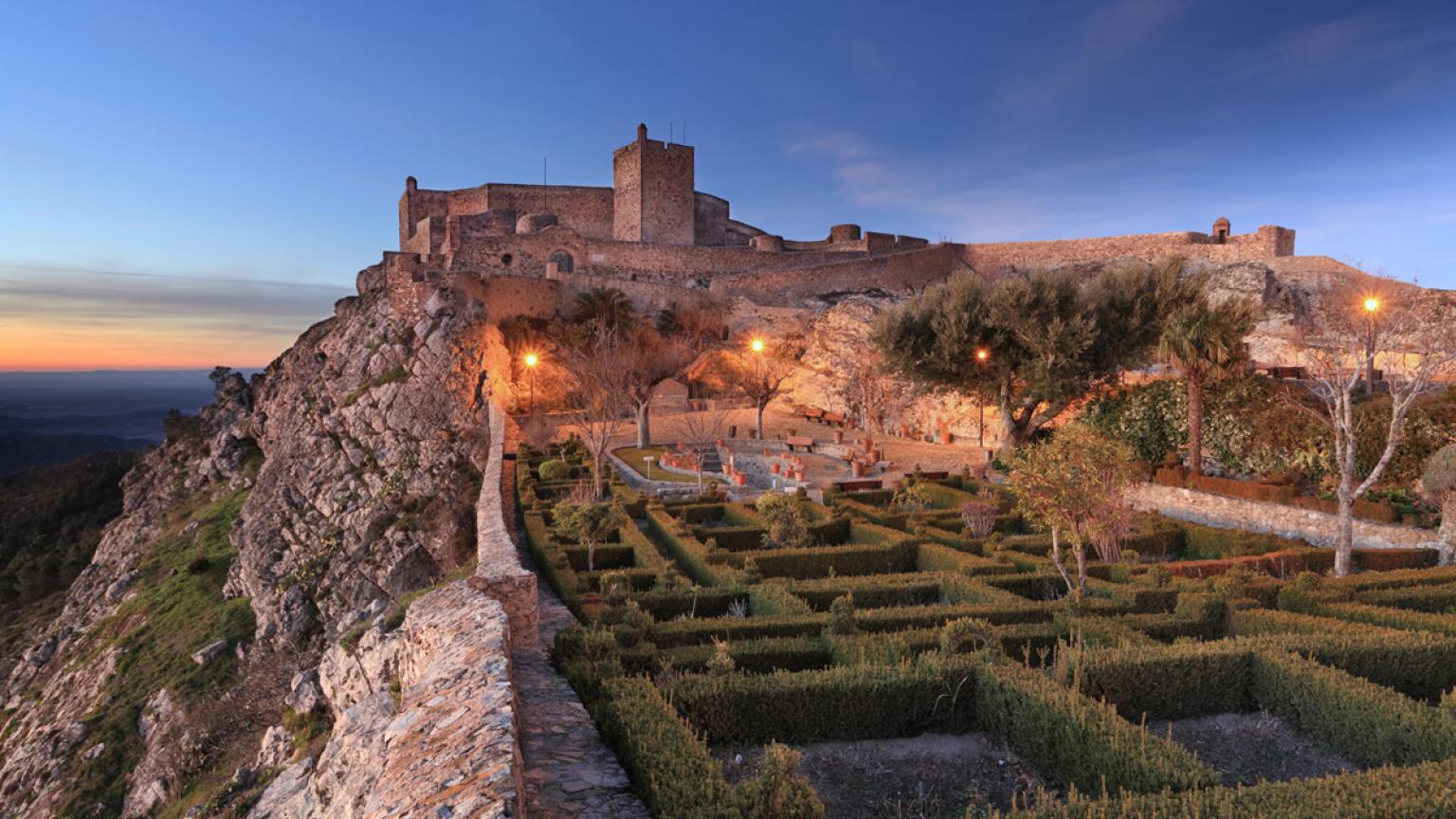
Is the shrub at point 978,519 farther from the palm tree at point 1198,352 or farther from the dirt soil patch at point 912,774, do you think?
the dirt soil patch at point 912,774

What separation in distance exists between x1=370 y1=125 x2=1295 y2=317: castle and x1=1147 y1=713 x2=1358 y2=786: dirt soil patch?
118ft

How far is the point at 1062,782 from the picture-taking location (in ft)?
20.3

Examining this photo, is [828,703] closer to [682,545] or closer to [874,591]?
[874,591]

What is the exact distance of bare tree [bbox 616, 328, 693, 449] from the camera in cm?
3041

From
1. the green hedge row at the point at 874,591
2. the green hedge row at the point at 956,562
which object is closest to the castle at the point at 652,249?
the green hedge row at the point at 956,562

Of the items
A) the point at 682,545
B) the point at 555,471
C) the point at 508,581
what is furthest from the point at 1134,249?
the point at 508,581

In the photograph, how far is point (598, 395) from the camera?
25.1m

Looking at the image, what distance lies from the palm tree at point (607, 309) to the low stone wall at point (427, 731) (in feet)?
97.2

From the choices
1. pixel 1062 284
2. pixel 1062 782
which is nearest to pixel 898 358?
pixel 1062 284

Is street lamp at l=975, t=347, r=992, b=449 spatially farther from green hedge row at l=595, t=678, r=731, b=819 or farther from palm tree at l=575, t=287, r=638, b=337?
green hedge row at l=595, t=678, r=731, b=819

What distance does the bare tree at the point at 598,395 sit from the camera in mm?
21938

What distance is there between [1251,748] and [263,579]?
29.3 metres

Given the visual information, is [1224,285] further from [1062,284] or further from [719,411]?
[719,411]

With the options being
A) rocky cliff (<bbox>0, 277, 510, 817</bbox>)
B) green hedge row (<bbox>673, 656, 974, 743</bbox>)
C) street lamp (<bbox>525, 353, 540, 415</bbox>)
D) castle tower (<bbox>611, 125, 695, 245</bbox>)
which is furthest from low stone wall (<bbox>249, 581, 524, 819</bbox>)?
castle tower (<bbox>611, 125, 695, 245</bbox>)
